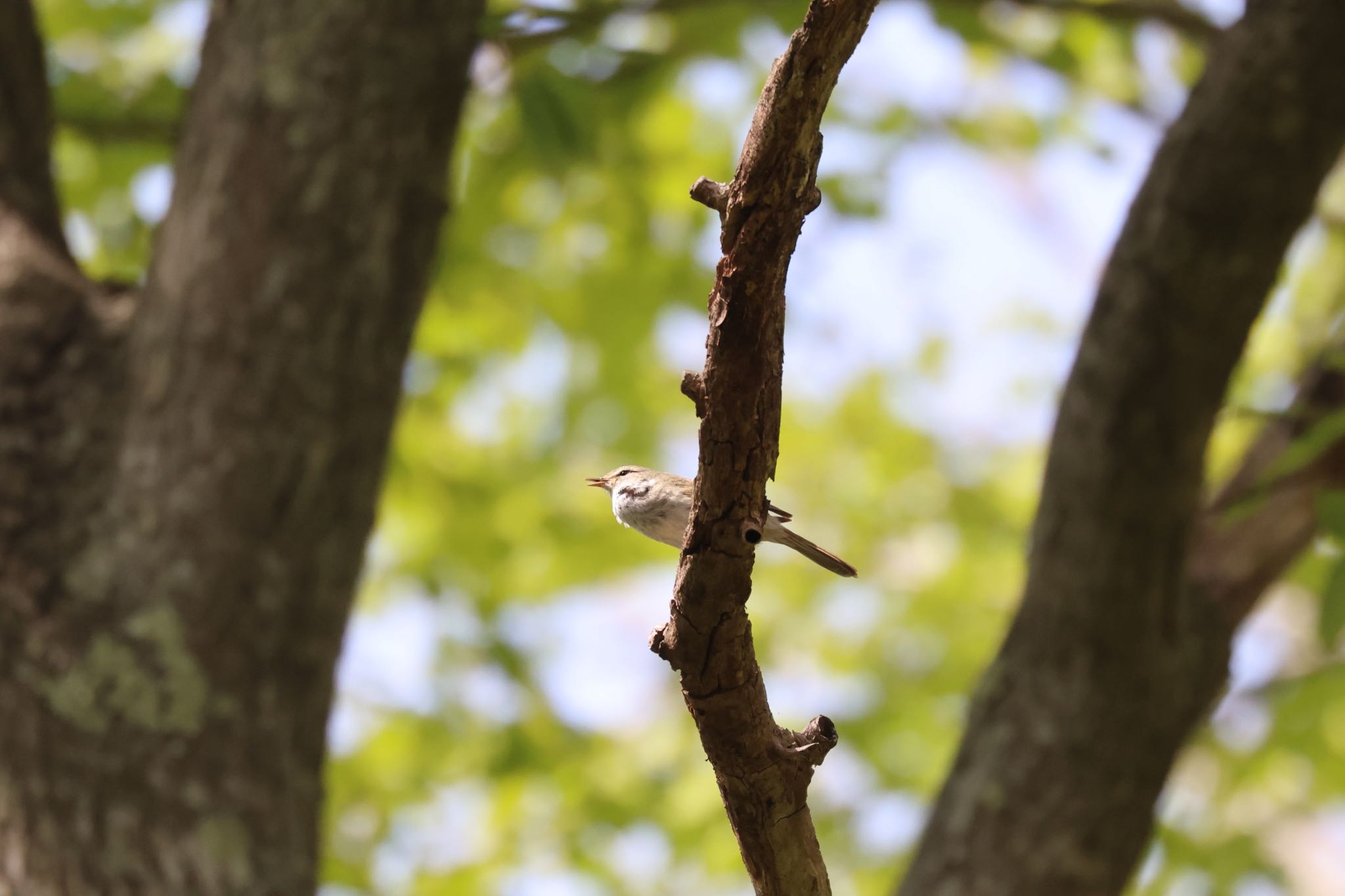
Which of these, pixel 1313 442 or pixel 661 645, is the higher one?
pixel 1313 442

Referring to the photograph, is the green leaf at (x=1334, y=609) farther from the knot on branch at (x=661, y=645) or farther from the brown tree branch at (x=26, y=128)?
the brown tree branch at (x=26, y=128)

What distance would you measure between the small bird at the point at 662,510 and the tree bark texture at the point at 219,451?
2.49 feet

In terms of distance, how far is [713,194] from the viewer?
1.64m

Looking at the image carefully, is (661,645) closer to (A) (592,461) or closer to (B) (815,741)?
(B) (815,741)

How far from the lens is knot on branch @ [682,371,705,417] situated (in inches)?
64.5

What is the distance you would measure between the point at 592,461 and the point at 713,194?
507 cm

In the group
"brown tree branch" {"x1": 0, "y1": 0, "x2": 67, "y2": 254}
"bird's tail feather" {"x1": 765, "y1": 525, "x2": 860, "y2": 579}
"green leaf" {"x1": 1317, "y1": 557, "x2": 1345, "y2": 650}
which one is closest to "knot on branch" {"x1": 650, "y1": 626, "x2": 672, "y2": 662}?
"bird's tail feather" {"x1": 765, "y1": 525, "x2": 860, "y2": 579}

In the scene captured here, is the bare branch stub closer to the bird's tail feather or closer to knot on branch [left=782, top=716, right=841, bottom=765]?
knot on branch [left=782, top=716, right=841, bottom=765]

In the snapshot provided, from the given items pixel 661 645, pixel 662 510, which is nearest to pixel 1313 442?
pixel 662 510

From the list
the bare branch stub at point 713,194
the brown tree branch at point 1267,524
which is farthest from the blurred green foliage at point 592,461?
the bare branch stub at point 713,194

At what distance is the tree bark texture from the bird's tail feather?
1.26 metres

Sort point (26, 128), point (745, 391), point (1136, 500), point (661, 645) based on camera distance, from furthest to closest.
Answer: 1. point (26, 128)
2. point (1136, 500)
3. point (661, 645)
4. point (745, 391)

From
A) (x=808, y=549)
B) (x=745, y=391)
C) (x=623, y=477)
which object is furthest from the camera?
(x=623, y=477)

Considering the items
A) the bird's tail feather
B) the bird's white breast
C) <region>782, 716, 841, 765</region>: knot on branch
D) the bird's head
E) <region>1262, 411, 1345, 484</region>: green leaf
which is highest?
<region>1262, 411, 1345, 484</region>: green leaf
